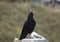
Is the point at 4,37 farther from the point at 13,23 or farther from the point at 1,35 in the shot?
the point at 13,23

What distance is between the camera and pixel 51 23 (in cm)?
1441

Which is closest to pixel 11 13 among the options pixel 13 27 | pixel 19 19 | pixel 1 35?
pixel 19 19

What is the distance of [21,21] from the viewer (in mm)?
14008

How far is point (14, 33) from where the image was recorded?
39.7ft

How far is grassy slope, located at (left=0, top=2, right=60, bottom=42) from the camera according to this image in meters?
12.2

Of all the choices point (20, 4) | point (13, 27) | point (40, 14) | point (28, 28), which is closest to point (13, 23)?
point (13, 27)

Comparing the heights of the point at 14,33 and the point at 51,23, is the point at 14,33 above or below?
below

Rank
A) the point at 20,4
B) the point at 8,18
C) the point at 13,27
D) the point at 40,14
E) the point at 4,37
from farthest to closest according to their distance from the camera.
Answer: the point at 20,4, the point at 40,14, the point at 8,18, the point at 13,27, the point at 4,37

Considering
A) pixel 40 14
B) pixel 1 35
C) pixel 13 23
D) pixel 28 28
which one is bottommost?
pixel 28 28

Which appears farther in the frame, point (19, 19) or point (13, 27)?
point (19, 19)

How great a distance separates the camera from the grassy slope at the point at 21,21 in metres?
12.2

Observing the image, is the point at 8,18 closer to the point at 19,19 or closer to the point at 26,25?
the point at 19,19

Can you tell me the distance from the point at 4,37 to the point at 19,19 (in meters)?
2.78

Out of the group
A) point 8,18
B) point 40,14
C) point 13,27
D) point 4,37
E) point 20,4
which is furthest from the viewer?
point 20,4
